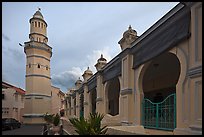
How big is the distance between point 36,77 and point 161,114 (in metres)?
24.2

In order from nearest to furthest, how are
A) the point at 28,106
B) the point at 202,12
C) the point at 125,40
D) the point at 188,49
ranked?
the point at 202,12, the point at 188,49, the point at 125,40, the point at 28,106

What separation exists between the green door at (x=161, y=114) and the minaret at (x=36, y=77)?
22.8 metres

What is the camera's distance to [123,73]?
1123 cm

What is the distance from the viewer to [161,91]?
14.3 metres

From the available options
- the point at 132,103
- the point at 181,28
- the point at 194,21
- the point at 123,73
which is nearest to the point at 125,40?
the point at 123,73

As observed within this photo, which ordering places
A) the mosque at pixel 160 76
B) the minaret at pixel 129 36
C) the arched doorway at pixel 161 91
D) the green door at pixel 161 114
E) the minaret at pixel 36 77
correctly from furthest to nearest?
1. the minaret at pixel 36 77
2. the minaret at pixel 129 36
3. the arched doorway at pixel 161 91
4. the green door at pixel 161 114
5. the mosque at pixel 160 76

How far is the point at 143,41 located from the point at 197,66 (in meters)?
3.84

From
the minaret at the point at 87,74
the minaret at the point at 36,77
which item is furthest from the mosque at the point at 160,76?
the minaret at the point at 36,77

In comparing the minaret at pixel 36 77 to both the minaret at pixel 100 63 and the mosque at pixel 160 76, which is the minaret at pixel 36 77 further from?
the minaret at pixel 100 63

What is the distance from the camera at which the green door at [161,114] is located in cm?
777

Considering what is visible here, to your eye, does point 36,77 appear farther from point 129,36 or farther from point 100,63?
point 129,36

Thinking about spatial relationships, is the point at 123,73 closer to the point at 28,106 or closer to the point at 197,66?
the point at 197,66

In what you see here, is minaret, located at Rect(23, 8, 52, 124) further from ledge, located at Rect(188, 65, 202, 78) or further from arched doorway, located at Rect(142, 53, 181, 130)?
ledge, located at Rect(188, 65, 202, 78)

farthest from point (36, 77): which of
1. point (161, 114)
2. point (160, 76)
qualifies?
point (161, 114)
